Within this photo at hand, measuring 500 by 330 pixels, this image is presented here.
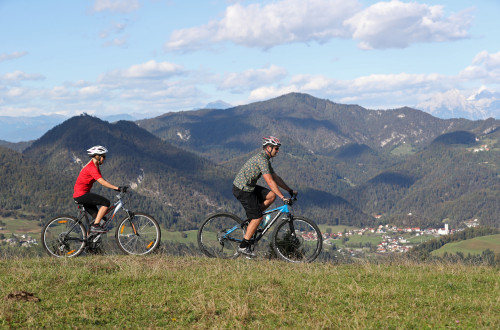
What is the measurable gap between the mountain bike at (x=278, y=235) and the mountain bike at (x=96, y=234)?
1462 millimetres

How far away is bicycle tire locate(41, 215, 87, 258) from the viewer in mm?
12297

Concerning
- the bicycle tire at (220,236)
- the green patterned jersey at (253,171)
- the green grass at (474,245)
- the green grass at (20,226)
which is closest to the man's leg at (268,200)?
the green patterned jersey at (253,171)

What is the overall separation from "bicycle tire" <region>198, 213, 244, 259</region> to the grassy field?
5.19 ft

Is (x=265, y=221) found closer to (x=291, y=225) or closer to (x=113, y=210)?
(x=291, y=225)

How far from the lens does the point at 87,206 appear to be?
12305mm

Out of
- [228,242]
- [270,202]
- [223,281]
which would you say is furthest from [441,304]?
[228,242]

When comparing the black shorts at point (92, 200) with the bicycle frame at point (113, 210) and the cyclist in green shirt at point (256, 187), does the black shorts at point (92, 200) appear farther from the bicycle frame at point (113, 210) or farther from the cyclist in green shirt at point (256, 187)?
the cyclist in green shirt at point (256, 187)

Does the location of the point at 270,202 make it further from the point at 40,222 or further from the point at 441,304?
the point at 40,222

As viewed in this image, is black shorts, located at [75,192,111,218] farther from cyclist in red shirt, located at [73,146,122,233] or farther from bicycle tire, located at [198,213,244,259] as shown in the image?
bicycle tire, located at [198,213,244,259]

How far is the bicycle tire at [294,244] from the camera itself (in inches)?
467

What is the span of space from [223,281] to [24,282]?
12.1ft

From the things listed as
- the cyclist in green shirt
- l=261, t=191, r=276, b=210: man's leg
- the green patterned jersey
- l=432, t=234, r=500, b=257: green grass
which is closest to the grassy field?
the cyclist in green shirt

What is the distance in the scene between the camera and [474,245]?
157m

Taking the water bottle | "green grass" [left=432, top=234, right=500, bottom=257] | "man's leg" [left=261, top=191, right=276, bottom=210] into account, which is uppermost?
"man's leg" [left=261, top=191, right=276, bottom=210]
